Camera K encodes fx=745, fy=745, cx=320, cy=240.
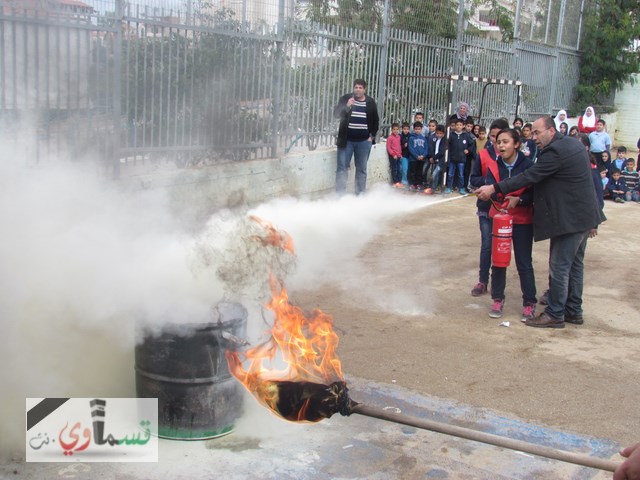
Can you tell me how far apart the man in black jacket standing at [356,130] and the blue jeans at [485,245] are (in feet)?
17.7

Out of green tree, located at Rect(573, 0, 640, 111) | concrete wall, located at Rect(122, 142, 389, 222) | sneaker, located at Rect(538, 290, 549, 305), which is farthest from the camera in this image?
green tree, located at Rect(573, 0, 640, 111)

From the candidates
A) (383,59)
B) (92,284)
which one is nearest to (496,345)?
(92,284)

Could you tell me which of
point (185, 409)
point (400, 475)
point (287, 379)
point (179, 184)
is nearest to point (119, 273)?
point (185, 409)

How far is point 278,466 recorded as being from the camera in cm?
398

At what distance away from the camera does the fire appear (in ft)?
12.8

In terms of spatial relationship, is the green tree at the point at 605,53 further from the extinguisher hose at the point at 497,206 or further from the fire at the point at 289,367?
the fire at the point at 289,367

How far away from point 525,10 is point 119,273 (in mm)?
17929

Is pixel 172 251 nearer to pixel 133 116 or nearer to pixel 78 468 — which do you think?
pixel 78 468

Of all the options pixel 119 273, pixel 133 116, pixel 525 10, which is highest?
pixel 525 10

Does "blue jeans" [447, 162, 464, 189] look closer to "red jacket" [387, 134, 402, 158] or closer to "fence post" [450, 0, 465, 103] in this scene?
"red jacket" [387, 134, 402, 158]

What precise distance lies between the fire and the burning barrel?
0.12 m

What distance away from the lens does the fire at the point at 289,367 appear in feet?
12.8

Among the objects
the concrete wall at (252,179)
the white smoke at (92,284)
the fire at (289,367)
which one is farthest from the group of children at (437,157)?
the fire at (289,367)

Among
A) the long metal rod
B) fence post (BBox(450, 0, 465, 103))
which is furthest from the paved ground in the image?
fence post (BBox(450, 0, 465, 103))
